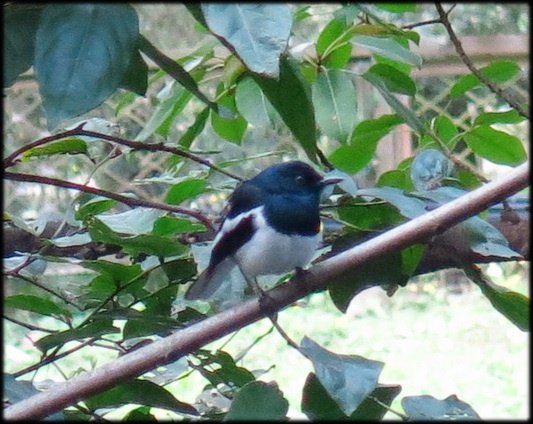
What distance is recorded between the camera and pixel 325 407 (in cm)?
58

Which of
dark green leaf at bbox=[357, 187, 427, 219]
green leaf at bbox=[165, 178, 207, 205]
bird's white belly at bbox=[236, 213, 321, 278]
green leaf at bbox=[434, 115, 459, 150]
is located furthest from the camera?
bird's white belly at bbox=[236, 213, 321, 278]

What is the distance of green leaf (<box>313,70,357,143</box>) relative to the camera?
A: 2.73 ft

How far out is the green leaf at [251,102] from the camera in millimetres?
816

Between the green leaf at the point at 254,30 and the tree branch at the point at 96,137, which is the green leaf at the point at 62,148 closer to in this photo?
the tree branch at the point at 96,137

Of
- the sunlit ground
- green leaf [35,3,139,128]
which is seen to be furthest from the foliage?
the sunlit ground

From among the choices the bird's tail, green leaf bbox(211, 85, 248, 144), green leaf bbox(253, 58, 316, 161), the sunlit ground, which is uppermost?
green leaf bbox(253, 58, 316, 161)

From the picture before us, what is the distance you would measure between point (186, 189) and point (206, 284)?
0.28 feet

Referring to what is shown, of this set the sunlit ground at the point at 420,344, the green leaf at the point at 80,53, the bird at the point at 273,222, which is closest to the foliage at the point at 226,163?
the green leaf at the point at 80,53

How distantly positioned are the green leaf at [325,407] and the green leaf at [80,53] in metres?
0.24

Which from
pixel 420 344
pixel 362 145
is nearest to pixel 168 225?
pixel 362 145

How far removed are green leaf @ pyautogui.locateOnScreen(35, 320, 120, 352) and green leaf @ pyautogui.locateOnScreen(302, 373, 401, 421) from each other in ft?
0.46

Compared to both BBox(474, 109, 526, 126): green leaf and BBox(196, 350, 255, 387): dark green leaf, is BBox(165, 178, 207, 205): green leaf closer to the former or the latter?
BBox(196, 350, 255, 387): dark green leaf

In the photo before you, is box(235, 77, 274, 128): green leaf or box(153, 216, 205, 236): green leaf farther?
box(235, 77, 274, 128): green leaf

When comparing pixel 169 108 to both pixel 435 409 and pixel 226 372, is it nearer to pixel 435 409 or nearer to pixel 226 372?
pixel 226 372
